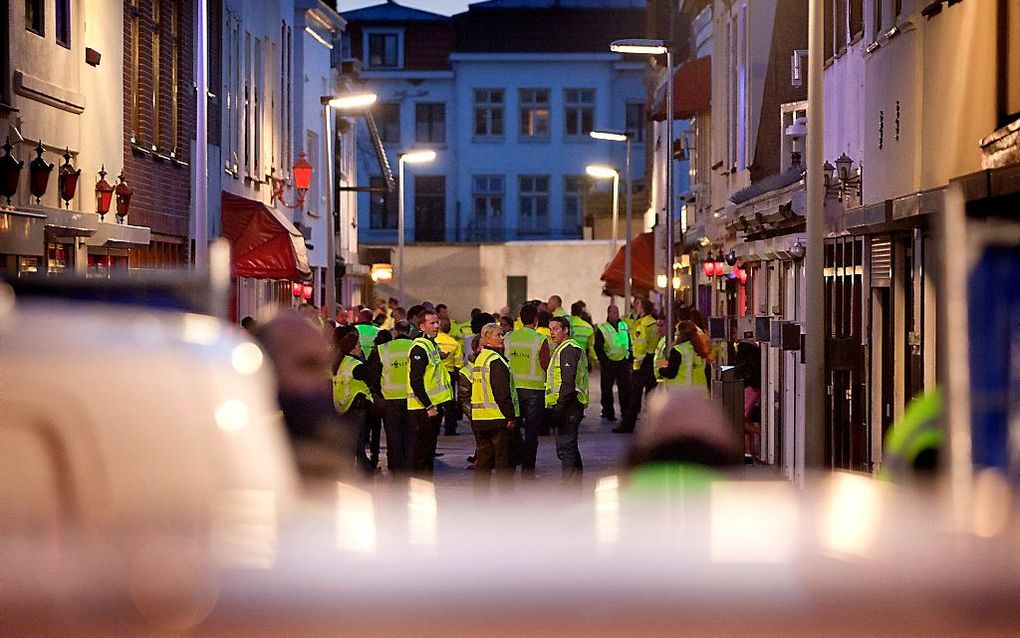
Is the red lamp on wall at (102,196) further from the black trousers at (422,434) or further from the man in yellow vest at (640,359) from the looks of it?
the man in yellow vest at (640,359)

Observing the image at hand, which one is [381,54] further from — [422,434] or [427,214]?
[422,434]

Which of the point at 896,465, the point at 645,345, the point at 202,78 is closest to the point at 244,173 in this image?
the point at 645,345

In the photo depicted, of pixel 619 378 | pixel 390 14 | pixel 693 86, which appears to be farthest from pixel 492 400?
pixel 390 14

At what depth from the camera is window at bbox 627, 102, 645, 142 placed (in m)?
81.8

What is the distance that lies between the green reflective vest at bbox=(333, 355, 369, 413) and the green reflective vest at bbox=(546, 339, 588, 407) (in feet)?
6.20

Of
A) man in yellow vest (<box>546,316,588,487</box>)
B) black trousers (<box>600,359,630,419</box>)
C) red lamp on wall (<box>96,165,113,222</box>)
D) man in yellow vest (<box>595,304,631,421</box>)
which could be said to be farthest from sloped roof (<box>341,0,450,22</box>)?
man in yellow vest (<box>546,316,588,487</box>)

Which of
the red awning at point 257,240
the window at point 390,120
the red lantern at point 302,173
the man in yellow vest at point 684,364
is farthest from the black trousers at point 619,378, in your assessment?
the window at point 390,120

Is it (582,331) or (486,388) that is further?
(582,331)

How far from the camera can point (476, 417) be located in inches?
754

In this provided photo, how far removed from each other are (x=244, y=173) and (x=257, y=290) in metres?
3.01

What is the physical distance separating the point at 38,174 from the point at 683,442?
1680 centimetres

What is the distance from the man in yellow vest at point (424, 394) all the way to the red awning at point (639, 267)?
34116 mm

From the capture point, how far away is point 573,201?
8338 centimetres

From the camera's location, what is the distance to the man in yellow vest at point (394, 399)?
67.4 feet
